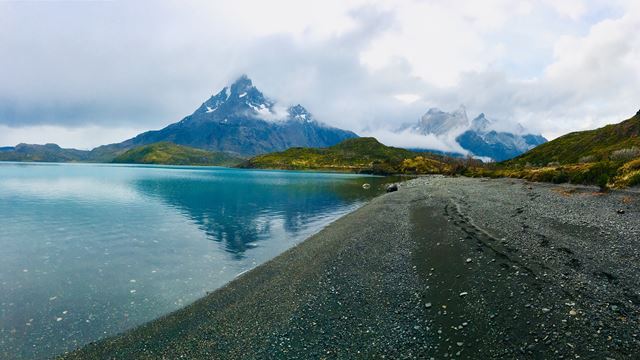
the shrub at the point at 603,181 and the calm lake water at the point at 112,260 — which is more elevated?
the shrub at the point at 603,181

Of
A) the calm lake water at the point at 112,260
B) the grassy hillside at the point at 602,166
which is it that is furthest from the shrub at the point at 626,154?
the calm lake water at the point at 112,260

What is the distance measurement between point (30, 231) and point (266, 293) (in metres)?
39.1

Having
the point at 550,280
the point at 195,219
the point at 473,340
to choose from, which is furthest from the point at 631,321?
the point at 195,219

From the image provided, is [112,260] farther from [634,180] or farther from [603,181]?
[603,181]

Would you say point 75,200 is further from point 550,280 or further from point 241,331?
point 550,280

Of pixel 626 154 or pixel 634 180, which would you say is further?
pixel 626 154

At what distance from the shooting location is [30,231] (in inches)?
1681

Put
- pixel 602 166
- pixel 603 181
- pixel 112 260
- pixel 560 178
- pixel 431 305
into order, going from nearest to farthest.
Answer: pixel 431 305 < pixel 112 260 < pixel 603 181 < pixel 602 166 < pixel 560 178

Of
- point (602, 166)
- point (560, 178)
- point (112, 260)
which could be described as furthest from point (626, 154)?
point (112, 260)

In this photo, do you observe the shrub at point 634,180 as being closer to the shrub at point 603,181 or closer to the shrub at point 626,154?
the shrub at point 603,181

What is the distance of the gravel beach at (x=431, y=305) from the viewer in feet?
44.2

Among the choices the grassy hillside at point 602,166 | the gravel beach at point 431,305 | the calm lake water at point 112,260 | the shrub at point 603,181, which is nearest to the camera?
the gravel beach at point 431,305

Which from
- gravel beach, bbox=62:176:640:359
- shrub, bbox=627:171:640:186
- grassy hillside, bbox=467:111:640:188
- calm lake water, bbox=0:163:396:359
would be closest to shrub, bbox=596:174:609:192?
grassy hillside, bbox=467:111:640:188

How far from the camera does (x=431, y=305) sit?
1756 cm
